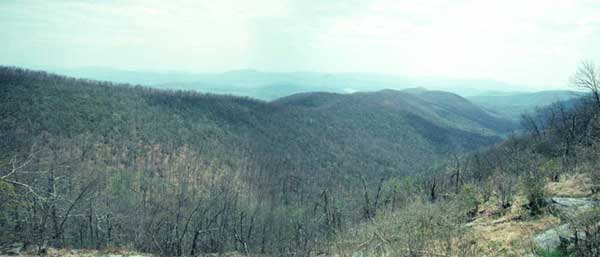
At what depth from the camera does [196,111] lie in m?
123

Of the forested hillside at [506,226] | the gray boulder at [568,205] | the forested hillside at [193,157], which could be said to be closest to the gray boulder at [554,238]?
the forested hillside at [506,226]

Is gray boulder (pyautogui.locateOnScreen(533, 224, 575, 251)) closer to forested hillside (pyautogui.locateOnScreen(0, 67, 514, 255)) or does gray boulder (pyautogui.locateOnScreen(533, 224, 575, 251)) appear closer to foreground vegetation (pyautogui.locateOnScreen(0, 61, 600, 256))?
foreground vegetation (pyautogui.locateOnScreen(0, 61, 600, 256))

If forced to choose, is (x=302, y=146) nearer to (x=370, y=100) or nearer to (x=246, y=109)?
(x=246, y=109)

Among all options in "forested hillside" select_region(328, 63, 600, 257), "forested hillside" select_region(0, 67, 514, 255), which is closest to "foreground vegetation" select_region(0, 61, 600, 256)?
"forested hillside" select_region(328, 63, 600, 257)

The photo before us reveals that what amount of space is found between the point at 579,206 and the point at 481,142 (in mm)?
177268

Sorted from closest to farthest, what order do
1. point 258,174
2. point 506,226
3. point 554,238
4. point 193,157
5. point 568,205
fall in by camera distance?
1. point 554,238
2. point 568,205
3. point 506,226
4. point 193,157
5. point 258,174

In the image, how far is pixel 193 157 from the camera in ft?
307

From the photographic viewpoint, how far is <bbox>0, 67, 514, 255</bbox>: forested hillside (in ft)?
150

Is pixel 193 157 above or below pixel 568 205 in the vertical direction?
below

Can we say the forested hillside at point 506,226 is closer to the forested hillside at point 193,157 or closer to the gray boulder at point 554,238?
the gray boulder at point 554,238

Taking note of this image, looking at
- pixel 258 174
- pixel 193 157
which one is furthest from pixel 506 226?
pixel 258 174

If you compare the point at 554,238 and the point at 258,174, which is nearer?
the point at 554,238

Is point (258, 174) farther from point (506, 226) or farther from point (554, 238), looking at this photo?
point (554, 238)

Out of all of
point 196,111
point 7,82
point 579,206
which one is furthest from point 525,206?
point 196,111
